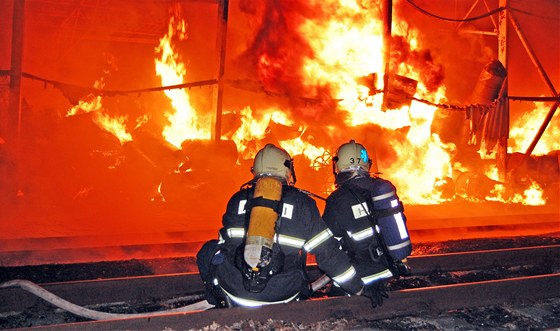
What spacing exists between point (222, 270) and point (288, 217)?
2.40 feet

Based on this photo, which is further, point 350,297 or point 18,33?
point 18,33

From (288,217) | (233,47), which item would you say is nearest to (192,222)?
(233,47)

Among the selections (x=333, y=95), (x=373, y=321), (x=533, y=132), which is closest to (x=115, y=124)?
(x=333, y=95)

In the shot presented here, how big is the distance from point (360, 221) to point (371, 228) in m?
0.12

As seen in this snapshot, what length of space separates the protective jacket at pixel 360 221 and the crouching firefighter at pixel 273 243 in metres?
0.36

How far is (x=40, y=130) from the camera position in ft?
41.3

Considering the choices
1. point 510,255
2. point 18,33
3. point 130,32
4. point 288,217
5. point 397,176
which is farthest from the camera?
point 130,32

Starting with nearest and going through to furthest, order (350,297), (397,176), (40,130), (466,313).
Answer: (350,297) < (466,313) < (40,130) < (397,176)

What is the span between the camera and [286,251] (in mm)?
3848

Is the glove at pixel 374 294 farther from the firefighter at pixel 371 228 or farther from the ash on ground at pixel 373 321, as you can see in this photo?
the ash on ground at pixel 373 321

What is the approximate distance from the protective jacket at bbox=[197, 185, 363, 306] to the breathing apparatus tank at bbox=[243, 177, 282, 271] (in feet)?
0.44

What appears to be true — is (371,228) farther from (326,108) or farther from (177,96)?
(177,96)

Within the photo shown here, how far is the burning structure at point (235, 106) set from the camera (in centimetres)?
1189

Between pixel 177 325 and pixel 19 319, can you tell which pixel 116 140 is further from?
pixel 177 325
